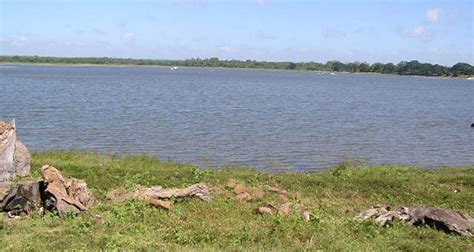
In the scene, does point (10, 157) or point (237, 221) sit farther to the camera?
point (10, 157)

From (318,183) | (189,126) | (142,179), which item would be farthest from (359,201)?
(189,126)

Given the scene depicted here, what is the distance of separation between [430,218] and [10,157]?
10.2 meters

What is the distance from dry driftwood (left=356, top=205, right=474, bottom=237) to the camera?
10461 millimetres

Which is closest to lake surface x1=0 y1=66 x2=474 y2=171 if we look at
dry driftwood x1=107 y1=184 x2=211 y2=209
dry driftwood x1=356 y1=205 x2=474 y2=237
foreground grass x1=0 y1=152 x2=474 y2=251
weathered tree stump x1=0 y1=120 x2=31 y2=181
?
foreground grass x1=0 y1=152 x2=474 y2=251

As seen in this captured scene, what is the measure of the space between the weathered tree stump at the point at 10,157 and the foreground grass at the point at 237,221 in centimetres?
44

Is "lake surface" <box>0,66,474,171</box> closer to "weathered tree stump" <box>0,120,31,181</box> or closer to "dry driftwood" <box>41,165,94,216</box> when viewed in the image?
"weathered tree stump" <box>0,120,31,181</box>

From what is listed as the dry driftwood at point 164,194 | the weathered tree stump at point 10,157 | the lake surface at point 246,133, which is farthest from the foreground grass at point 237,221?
the lake surface at point 246,133

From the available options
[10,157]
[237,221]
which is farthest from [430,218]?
[10,157]

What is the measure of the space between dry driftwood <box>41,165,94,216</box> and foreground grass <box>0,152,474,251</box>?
275 millimetres

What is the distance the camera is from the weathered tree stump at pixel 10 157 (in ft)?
46.4

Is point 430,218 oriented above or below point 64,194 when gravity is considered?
below

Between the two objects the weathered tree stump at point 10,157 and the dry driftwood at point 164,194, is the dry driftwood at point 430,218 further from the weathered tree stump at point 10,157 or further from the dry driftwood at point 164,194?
the weathered tree stump at point 10,157

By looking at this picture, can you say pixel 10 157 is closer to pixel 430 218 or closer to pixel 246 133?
pixel 430 218

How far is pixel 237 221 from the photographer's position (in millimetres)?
10664
